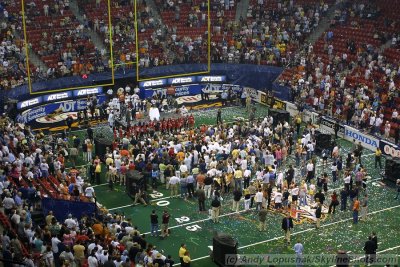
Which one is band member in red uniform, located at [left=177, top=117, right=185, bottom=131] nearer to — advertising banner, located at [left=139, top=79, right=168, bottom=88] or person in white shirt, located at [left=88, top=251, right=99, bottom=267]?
advertising banner, located at [left=139, top=79, right=168, bottom=88]

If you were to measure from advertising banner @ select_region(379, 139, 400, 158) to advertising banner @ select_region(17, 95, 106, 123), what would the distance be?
15.7 metres

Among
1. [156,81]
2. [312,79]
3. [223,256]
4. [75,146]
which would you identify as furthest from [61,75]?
[223,256]

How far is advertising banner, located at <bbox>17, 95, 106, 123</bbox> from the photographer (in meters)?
36.6

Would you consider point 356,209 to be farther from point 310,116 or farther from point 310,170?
point 310,116

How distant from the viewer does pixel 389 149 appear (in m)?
32.1

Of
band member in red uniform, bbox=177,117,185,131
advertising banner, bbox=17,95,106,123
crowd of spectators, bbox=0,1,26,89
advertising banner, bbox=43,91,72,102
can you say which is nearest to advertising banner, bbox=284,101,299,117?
band member in red uniform, bbox=177,117,185,131

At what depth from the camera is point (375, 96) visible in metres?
36.2

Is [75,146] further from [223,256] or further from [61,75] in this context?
[223,256]

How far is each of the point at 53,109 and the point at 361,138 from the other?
16.2m

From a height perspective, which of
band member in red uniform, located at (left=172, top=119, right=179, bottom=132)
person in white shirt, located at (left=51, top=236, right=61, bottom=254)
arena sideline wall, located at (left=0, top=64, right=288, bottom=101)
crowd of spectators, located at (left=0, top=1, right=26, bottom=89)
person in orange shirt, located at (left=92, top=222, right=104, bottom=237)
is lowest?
band member in red uniform, located at (left=172, top=119, right=179, bottom=132)

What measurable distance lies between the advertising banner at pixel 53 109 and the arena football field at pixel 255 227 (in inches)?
363

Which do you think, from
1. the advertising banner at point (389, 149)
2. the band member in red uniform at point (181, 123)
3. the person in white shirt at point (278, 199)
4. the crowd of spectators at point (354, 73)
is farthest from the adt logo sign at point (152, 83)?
the person in white shirt at point (278, 199)

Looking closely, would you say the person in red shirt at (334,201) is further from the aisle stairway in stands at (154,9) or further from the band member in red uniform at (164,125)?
the aisle stairway in stands at (154,9)

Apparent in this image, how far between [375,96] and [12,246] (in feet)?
72.7
